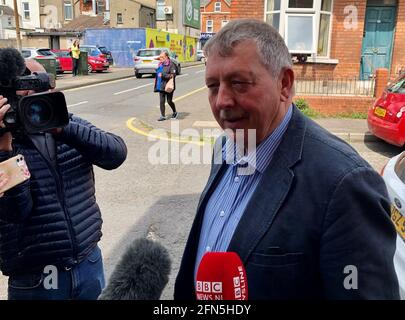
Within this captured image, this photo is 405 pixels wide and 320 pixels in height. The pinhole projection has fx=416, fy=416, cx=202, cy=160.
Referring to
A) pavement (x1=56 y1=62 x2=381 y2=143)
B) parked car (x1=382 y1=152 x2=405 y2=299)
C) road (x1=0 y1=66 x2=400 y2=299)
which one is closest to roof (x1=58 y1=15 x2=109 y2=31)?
pavement (x1=56 y1=62 x2=381 y2=143)

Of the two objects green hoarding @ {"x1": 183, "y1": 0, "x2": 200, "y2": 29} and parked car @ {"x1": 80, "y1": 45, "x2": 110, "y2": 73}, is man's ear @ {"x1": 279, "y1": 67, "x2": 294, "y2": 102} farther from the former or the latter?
green hoarding @ {"x1": 183, "y1": 0, "x2": 200, "y2": 29}

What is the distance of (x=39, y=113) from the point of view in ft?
5.45

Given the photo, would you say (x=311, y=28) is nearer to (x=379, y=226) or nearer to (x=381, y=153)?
(x=381, y=153)

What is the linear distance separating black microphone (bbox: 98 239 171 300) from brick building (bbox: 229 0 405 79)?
1103cm

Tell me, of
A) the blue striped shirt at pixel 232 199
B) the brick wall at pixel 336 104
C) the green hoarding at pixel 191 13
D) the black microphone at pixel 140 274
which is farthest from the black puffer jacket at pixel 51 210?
the green hoarding at pixel 191 13

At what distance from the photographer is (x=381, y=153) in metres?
7.76

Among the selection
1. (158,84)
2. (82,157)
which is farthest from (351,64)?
(82,157)

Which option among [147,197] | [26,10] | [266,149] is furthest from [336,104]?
[26,10]

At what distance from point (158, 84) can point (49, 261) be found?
30.0 feet

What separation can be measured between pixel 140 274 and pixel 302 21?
1176cm

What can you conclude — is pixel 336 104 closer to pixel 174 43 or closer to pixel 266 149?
pixel 266 149

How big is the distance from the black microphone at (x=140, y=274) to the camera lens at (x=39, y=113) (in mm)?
623

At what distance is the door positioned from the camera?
1264 centimetres

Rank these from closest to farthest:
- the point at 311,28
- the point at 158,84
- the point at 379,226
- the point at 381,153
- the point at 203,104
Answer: the point at 379,226 → the point at 381,153 → the point at 158,84 → the point at 311,28 → the point at 203,104
